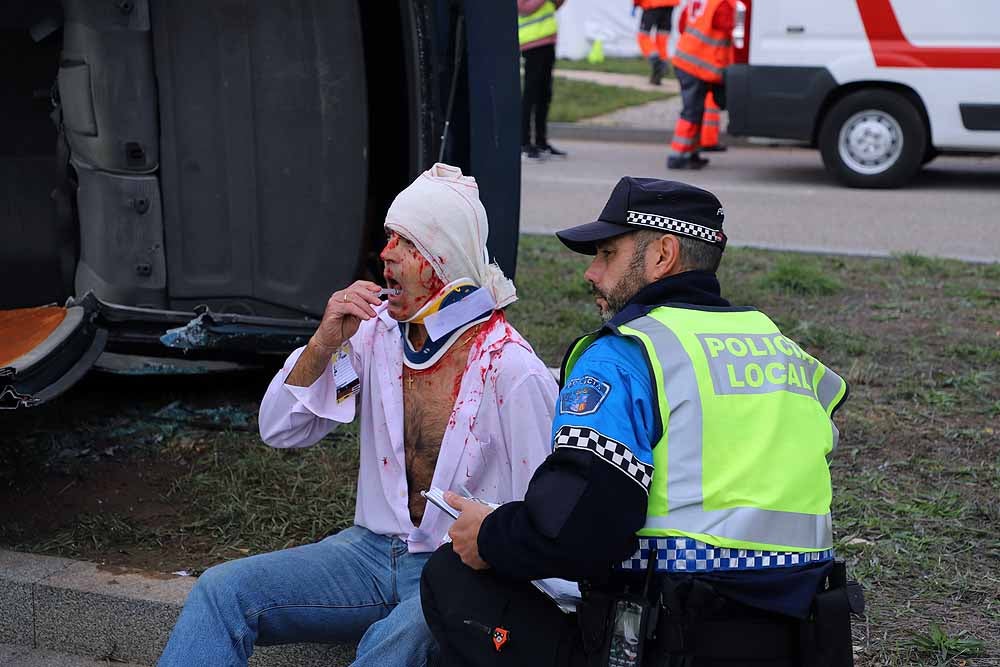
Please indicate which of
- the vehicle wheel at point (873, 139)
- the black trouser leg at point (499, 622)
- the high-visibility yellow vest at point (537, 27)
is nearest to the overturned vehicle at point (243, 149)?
the black trouser leg at point (499, 622)

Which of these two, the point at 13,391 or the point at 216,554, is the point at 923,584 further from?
the point at 13,391

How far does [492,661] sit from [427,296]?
842 mm

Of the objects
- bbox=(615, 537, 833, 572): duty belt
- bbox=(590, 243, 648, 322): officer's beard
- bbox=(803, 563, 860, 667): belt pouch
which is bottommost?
bbox=(803, 563, 860, 667): belt pouch

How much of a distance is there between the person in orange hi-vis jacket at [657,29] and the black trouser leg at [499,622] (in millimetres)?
16215

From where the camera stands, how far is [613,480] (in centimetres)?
207

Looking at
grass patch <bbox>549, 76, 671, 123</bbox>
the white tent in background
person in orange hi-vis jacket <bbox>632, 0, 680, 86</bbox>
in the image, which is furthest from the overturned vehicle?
the white tent in background

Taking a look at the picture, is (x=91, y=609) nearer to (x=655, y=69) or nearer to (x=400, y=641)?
(x=400, y=641)

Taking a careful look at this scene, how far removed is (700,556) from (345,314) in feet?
Result: 3.23

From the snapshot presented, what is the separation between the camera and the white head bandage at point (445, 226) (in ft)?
9.22

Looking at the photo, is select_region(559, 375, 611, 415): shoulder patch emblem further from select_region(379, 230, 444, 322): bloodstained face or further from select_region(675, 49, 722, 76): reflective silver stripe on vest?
select_region(675, 49, 722, 76): reflective silver stripe on vest

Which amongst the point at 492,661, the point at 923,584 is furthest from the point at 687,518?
the point at 923,584

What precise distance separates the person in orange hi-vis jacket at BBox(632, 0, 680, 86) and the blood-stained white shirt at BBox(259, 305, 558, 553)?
51.2 ft

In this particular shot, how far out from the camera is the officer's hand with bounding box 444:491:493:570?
2.30 metres

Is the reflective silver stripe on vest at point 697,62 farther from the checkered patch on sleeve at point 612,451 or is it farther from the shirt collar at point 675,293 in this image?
the checkered patch on sleeve at point 612,451
